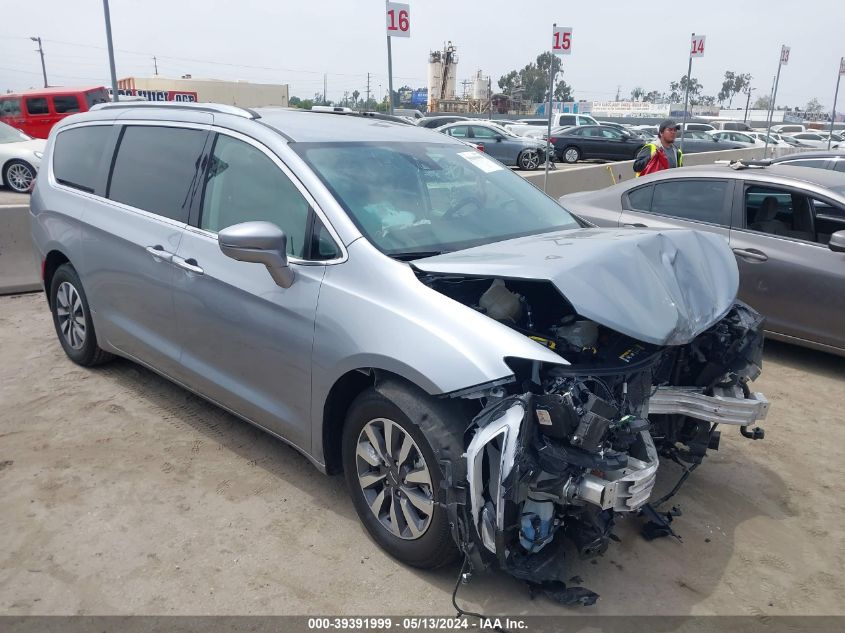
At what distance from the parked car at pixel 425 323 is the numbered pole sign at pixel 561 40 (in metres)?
7.78

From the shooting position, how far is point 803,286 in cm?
538

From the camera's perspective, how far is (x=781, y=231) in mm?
5699

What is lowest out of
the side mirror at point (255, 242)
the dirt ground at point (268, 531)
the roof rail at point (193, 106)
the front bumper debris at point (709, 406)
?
the dirt ground at point (268, 531)

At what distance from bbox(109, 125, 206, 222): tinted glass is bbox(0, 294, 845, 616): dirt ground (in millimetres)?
1372

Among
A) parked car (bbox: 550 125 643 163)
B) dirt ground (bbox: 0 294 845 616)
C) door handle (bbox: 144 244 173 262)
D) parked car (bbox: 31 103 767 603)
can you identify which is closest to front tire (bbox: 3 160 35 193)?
dirt ground (bbox: 0 294 845 616)

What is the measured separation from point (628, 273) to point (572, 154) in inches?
926

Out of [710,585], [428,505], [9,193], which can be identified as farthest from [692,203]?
[9,193]

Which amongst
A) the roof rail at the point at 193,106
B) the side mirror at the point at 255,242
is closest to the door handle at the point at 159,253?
the roof rail at the point at 193,106

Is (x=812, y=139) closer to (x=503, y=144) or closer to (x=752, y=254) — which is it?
(x=503, y=144)

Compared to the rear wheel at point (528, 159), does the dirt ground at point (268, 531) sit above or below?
below

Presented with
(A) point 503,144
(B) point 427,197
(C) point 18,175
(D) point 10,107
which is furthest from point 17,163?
(B) point 427,197

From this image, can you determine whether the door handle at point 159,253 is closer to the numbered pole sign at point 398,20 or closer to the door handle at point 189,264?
the door handle at point 189,264

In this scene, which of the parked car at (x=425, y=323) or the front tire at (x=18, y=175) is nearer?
the parked car at (x=425, y=323)

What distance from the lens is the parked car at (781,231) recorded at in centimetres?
530
